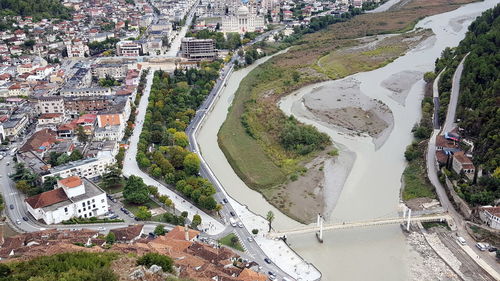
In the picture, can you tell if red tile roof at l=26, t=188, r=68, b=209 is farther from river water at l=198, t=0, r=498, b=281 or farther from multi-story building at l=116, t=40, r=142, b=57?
multi-story building at l=116, t=40, r=142, b=57

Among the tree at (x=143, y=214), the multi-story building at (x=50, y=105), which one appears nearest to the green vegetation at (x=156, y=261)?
the tree at (x=143, y=214)

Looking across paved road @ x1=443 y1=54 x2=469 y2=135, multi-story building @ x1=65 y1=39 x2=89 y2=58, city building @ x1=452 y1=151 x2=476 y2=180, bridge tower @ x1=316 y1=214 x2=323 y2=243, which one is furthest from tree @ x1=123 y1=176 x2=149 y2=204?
multi-story building @ x1=65 y1=39 x2=89 y2=58

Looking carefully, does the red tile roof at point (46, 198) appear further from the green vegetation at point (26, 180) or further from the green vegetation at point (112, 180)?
the green vegetation at point (112, 180)

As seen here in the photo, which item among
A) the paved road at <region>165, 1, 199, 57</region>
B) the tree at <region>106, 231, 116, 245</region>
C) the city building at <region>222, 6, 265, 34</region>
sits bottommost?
the tree at <region>106, 231, 116, 245</region>

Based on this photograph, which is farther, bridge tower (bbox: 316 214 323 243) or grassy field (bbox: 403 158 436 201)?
grassy field (bbox: 403 158 436 201)

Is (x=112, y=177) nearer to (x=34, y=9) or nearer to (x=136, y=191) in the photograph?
(x=136, y=191)

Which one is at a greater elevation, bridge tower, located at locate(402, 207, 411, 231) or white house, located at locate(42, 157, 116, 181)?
white house, located at locate(42, 157, 116, 181)

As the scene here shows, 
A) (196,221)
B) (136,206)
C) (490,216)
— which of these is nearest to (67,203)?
(136,206)
